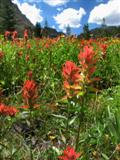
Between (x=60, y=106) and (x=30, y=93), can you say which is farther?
(x=60, y=106)

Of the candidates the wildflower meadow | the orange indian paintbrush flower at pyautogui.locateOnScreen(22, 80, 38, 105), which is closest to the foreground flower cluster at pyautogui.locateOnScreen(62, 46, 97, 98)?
the wildflower meadow

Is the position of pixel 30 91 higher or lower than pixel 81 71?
lower

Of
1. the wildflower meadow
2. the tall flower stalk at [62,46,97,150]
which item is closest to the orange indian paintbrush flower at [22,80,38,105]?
the wildflower meadow

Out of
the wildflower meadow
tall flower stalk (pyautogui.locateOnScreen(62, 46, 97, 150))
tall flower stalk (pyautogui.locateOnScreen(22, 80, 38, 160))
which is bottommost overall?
the wildflower meadow

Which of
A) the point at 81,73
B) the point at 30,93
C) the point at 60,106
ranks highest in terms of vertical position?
the point at 81,73

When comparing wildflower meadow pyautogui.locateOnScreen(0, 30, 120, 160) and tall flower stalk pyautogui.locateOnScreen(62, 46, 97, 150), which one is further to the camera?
wildflower meadow pyautogui.locateOnScreen(0, 30, 120, 160)

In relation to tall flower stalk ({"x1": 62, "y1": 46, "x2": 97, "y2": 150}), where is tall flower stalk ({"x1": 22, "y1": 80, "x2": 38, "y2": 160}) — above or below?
below

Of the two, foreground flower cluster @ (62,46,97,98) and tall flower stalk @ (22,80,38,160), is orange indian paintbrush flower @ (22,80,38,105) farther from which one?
foreground flower cluster @ (62,46,97,98)

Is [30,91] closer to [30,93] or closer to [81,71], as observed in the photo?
[30,93]

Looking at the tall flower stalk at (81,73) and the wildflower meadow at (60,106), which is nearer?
the tall flower stalk at (81,73)

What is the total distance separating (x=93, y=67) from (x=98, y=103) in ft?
8.68

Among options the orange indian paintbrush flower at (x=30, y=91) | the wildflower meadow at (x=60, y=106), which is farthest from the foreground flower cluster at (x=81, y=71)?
the orange indian paintbrush flower at (x=30, y=91)

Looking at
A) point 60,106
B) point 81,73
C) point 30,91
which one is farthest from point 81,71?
point 60,106

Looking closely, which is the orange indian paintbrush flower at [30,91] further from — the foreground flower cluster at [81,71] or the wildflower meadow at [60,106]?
the foreground flower cluster at [81,71]
